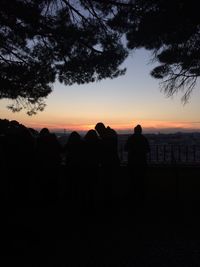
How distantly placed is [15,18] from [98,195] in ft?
15.3

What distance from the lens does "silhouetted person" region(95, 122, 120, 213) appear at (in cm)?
854

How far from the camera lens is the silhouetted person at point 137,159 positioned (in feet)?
29.3

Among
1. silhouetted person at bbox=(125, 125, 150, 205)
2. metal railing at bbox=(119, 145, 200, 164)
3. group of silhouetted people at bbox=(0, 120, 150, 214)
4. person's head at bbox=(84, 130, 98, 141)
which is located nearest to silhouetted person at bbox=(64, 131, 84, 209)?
→ group of silhouetted people at bbox=(0, 120, 150, 214)

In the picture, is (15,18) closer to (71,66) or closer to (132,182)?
(71,66)

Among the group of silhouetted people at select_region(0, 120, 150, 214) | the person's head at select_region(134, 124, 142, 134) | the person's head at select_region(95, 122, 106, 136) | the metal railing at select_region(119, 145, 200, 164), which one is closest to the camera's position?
the group of silhouetted people at select_region(0, 120, 150, 214)

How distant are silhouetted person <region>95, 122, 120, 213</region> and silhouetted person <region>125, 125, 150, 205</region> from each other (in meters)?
0.38

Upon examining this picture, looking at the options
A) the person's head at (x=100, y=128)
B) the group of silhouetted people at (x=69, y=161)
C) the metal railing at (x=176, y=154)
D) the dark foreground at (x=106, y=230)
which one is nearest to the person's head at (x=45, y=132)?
the group of silhouetted people at (x=69, y=161)

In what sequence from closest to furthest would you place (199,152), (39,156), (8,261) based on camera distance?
(8,261)
(39,156)
(199,152)

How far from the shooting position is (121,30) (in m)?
11.5

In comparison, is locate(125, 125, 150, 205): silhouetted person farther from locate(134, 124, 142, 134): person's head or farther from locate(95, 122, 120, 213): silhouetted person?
locate(95, 122, 120, 213): silhouetted person

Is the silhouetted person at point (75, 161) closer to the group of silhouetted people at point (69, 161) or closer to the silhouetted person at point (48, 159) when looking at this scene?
the group of silhouetted people at point (69, 161)

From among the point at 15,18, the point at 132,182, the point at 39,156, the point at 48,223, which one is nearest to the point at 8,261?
the point at 48,223

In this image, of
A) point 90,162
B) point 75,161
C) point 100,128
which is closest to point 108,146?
point 100,128

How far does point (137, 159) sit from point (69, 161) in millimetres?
1409
